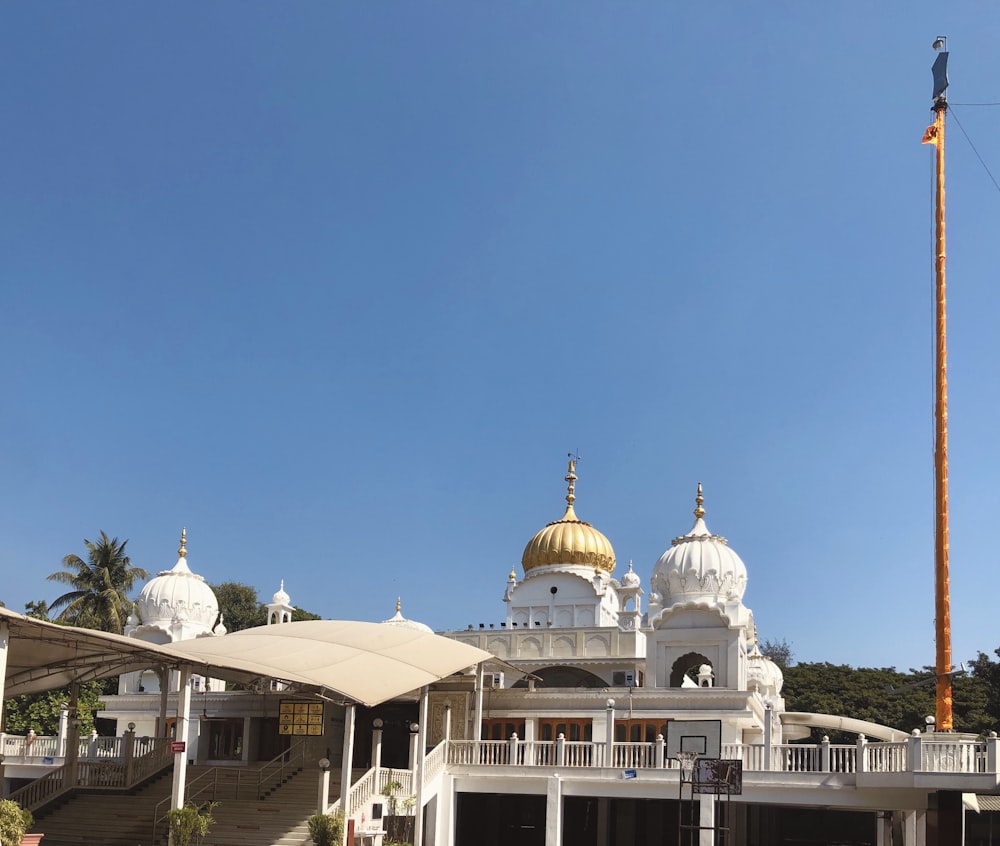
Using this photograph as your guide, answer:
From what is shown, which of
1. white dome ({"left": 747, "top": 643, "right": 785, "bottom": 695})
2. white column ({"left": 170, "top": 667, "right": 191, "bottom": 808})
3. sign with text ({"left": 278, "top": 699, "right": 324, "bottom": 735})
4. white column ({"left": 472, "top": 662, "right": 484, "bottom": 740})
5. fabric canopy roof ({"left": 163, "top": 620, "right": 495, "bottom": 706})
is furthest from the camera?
white dome ({"left": 747, "top": 643, "right": 785, "bottom": 695})

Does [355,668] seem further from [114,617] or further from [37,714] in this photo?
[114,617]

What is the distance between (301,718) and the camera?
3041 cm

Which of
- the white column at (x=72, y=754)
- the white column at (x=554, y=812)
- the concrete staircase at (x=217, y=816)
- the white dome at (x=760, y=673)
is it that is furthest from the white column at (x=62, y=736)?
the white dome at (x=760, y=673)

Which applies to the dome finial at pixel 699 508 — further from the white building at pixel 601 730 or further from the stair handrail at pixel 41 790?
the stair handrail at pixel 41 790

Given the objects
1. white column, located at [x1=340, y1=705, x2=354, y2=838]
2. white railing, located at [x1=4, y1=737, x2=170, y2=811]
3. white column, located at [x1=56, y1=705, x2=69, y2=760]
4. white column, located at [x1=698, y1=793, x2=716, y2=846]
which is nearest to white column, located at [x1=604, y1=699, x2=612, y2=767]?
white column, located at [x1=698, y1=793, x2=716, y2=846]

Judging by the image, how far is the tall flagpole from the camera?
97.1ft

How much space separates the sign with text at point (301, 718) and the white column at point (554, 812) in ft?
20.0

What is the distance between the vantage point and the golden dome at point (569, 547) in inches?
1863

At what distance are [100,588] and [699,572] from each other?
3475cm

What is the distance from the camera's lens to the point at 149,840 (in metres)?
27.3

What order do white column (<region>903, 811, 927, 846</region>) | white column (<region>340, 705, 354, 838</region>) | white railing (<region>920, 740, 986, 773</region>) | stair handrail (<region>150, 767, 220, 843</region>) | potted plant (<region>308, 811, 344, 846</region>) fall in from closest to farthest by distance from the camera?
white railing (<region>920, 740, 986, 773</region>) → potted plant (<region>308, 811, 344, 846</region>) → white column (<region>340, 705, 354, 838</region>) → white column (<region>903, 811, 927, 846</region>) → stair handrail (<region>150, 767, 220, 843</region>)

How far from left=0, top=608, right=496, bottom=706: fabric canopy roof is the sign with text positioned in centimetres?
189

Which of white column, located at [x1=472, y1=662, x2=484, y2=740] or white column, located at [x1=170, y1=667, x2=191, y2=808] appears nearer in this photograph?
white column, located at [x1=170, y1=667, x2=191, y2=808]

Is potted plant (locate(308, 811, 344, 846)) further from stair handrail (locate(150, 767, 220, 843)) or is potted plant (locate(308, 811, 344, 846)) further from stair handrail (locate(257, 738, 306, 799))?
stair handrail (locate(257, 738, 306, 799))
